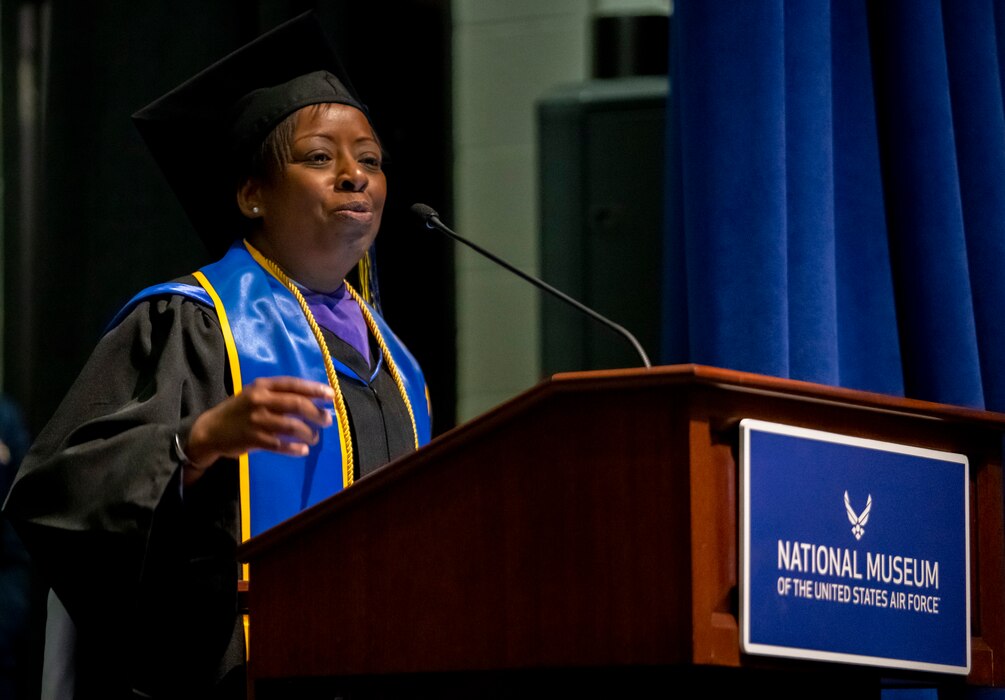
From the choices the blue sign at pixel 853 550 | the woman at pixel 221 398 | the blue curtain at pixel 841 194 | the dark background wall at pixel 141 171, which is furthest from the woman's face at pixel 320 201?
the blue sign at pixel 853 550

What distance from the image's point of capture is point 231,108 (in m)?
2.31

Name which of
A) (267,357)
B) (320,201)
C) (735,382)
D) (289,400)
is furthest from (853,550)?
(320,201)

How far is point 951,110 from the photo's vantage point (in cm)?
261

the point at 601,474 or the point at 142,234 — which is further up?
the point at 142,234

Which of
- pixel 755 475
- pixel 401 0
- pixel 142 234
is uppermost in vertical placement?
pixel 401 0

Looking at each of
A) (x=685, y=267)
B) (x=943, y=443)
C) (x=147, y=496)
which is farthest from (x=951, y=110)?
(x=147, y=496)

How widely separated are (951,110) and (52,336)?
1805mm

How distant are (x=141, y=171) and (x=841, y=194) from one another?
1.41m

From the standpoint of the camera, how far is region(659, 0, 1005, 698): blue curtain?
238 cm

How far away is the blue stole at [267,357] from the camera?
1.99 metres

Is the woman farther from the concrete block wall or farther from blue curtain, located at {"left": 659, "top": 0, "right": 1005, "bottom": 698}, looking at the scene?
the concrete block wall

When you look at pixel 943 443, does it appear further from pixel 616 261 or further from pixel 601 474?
pixel 616 261

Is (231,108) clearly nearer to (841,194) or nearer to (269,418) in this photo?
(269,418)

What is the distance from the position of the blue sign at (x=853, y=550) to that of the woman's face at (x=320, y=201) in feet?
3.13
